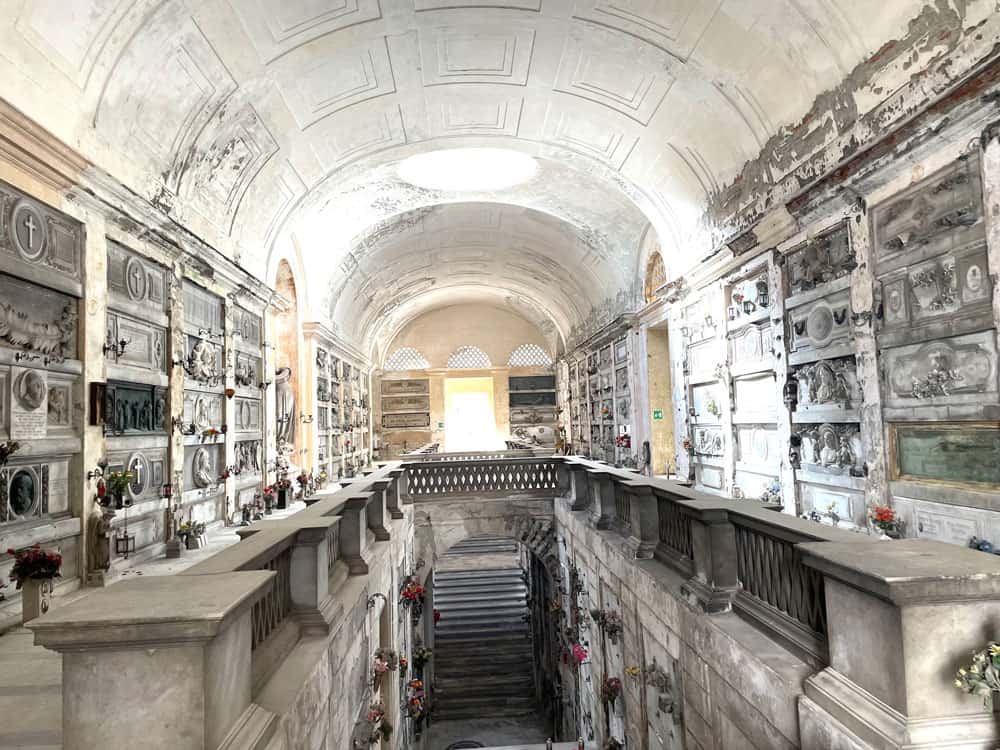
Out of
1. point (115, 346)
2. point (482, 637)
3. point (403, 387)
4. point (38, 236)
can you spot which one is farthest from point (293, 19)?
point (403, 387)

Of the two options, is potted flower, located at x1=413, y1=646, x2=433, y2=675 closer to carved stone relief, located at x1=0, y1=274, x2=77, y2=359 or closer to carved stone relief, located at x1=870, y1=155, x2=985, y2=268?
carved stone relief, located at x1=0, y1=274, x2=77, y2=359

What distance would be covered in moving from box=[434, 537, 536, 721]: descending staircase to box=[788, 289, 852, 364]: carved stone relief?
10951 millimetres

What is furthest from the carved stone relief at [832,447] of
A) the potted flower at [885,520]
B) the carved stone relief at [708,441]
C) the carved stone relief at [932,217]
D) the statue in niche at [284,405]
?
the statue in niche at [284,405]

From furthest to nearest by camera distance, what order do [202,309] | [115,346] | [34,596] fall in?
[202,309] < [115,346] < [34,596]

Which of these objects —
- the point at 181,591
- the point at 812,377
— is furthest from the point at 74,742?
the point at 812,377

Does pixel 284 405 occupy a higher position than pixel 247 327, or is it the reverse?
pixel 247 327

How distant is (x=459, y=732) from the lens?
13.8 m

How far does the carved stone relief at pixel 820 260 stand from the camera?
736 centimetres

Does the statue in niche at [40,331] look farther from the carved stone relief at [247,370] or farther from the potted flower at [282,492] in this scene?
the potted flower at [282,492]

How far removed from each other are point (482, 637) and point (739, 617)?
46.9 feet

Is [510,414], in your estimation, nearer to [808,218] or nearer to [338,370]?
[338,370]

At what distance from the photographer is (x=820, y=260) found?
7.84m

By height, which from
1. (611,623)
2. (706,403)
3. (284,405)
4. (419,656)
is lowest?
(419,656)

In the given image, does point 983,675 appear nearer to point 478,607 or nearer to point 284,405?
point 284,405
